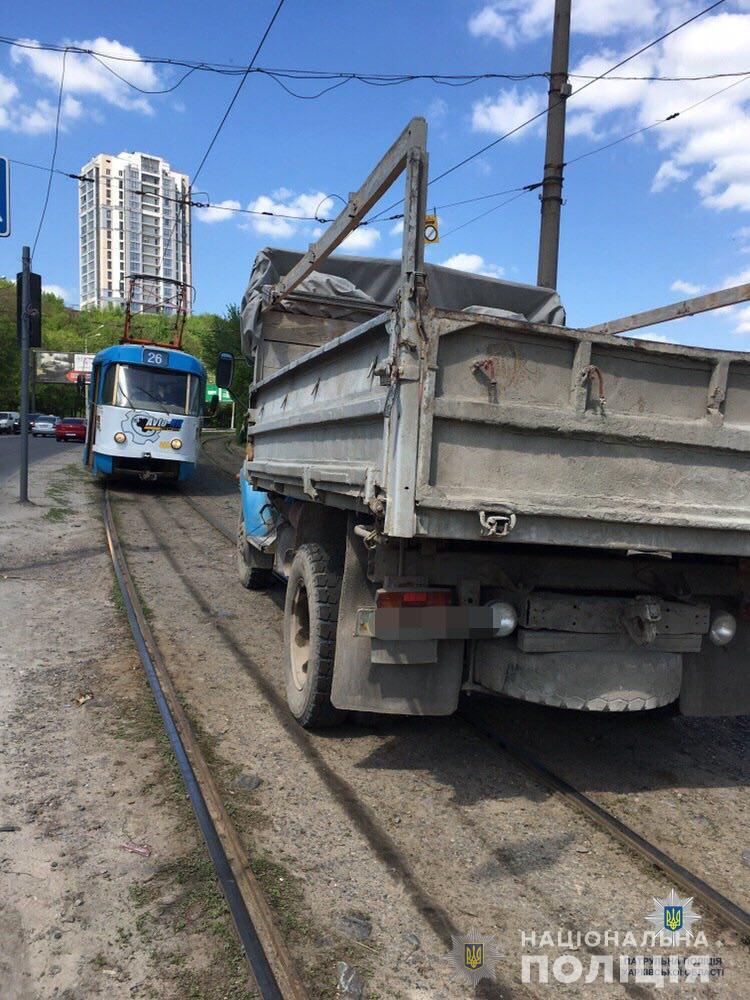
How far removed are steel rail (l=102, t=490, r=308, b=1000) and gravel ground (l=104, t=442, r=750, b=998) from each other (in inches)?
3.1

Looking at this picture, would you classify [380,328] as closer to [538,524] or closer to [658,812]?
[538,524]

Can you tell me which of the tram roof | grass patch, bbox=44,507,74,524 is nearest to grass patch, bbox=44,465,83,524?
grass patch, bbox=44,507,74,524

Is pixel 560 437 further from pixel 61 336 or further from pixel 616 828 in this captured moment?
pixel 61 336

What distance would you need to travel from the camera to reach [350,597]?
3.72 metres

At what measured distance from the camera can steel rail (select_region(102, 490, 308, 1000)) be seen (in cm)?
231

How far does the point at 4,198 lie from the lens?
8.84 meters

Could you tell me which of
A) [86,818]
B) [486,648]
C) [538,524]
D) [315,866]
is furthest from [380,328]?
[86,818]

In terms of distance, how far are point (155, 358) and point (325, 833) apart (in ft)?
46.6

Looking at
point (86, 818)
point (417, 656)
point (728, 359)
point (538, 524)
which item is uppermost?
point (728, 359)

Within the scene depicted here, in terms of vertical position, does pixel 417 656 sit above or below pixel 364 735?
above

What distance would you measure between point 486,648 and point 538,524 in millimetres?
879

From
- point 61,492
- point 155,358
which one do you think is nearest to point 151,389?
point 155,358

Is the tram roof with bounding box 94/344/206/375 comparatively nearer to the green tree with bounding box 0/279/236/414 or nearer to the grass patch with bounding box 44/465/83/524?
the grass patch with bounding box 44/465/83/524

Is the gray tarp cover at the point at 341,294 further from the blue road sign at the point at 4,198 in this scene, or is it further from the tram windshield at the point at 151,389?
the tram windshield at the point at 151,389
